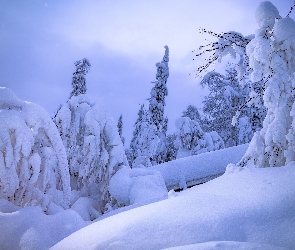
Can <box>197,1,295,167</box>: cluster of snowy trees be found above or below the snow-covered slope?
above

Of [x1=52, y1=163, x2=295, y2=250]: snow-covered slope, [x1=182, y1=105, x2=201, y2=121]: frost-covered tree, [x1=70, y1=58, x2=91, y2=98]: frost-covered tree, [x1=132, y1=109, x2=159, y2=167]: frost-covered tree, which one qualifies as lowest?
[x1=52, y1=163, x2=295, y2=250]: snow-covered slope

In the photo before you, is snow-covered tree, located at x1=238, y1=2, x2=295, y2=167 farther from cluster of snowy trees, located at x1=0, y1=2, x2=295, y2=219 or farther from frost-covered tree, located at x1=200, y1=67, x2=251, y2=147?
frost-covered tree, located at x1=200, y1=67, x2=251, y2=147

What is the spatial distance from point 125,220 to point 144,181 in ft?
13.5

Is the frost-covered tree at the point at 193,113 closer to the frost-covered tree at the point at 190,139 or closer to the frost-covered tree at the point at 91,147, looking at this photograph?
the frost-covered tree at the point at 190,139

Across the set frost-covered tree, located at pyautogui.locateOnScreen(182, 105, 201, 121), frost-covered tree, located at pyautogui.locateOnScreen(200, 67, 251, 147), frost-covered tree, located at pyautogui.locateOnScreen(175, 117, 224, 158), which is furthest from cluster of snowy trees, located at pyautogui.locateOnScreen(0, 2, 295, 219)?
frost-covered tree, located at pyautogui.locateOnScreen(182, 105, 201, 121)

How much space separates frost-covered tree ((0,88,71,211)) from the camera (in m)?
4.91

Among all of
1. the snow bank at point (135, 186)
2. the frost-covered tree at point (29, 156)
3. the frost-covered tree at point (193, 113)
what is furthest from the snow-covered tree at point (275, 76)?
the frost-covered tree at point (193, 113)

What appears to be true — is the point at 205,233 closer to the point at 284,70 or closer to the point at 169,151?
the point at 284,70

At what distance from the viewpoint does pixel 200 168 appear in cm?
764

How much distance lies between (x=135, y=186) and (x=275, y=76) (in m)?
4.09

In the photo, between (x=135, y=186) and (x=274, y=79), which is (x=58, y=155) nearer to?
(x=135, y=186)

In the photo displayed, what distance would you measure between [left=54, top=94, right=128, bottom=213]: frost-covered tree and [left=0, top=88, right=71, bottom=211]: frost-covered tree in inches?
55.5

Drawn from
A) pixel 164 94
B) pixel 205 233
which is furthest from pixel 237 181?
pixel 164 94

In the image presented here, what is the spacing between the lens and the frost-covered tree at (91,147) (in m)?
7.16
